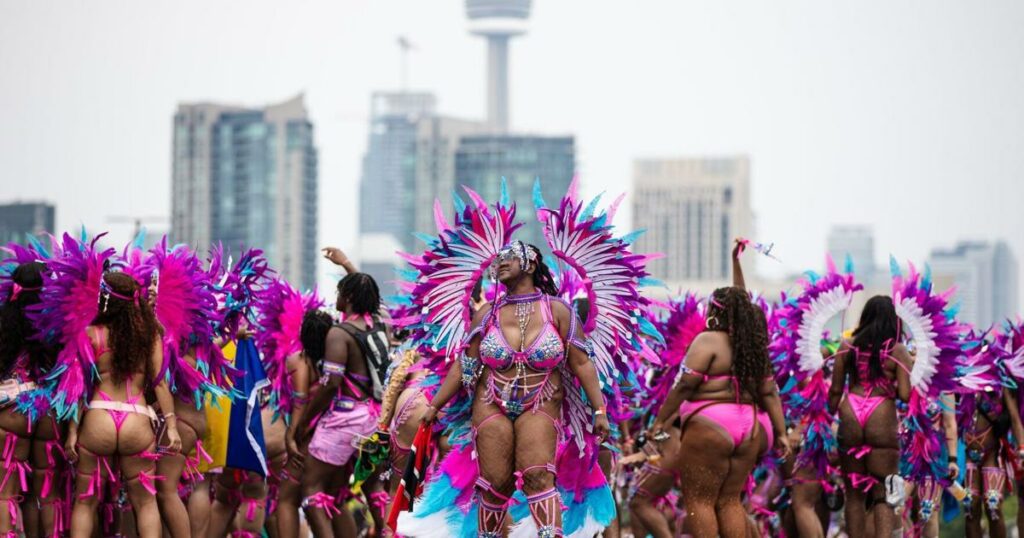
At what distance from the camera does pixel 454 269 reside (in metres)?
11.9

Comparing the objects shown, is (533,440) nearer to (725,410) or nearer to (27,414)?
(725,410)

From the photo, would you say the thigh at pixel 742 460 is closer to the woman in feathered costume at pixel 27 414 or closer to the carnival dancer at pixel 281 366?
the carnival dancer at pixel 281 366

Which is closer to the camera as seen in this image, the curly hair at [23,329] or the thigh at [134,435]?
the thigh at [134,435]

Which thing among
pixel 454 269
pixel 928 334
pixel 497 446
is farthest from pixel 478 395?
pixel 928 334

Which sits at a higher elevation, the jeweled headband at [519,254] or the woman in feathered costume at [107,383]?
the jeweled headband at [519,254]

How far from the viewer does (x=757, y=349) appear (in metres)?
12.7

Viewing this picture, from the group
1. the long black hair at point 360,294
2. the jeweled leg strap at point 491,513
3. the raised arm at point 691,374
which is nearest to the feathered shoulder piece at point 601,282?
the jeweled leg strap at point 491,513

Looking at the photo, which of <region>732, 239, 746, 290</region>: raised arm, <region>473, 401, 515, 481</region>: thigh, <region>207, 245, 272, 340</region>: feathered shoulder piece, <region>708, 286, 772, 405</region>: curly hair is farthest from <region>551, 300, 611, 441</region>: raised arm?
<region>207, 245, 272, 340</region>: feathered shoulder piece

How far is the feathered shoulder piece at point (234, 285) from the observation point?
1311 cm

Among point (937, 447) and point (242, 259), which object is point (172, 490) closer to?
point (242, 259)

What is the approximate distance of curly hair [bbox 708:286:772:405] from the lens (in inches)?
497

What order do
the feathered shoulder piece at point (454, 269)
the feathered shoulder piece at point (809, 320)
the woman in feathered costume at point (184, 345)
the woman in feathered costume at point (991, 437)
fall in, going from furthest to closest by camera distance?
the woman in feathered costume at point (991, 437)
the feathered shoulder piece at point (809, 320)
the woman in feathered costume at point (184, 345)
the feathered shoulder piece at point (454, 269)

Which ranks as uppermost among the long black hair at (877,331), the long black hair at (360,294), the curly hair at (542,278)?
the curly hair at (542,278)

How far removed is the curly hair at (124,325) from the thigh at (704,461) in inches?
140
